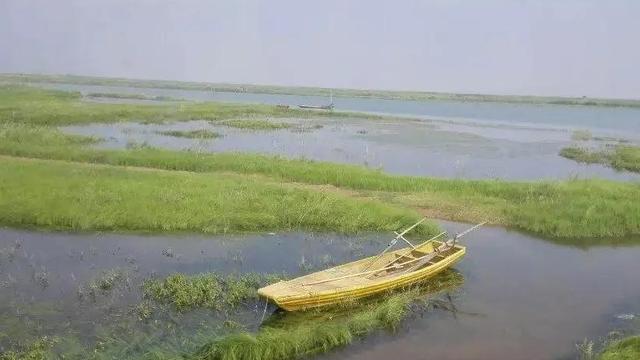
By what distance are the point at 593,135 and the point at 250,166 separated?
158 feet

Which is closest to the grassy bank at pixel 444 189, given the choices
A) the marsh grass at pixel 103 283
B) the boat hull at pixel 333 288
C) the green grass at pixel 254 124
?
the boat hull at pixel 333 288

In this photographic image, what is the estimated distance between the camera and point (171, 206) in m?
21.0

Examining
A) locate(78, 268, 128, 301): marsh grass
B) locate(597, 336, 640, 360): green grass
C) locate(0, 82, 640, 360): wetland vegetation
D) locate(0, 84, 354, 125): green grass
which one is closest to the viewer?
locate(597, 336, 640, 360): green grass

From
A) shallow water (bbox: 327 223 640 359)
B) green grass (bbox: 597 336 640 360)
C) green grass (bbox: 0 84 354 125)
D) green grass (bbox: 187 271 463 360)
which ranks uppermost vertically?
green grass (bbox: 0 84 354 125)

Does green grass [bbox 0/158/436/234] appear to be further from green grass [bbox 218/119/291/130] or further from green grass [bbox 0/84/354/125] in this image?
green grass [bbox 218/119/291/130]

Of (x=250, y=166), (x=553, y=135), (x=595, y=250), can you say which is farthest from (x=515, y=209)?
(x=553, y=135)

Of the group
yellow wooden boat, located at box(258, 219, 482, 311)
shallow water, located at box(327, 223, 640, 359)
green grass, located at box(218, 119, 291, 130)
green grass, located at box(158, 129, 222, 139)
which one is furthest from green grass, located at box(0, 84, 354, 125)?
shallow water, located at box(327, 223, 640, 359)

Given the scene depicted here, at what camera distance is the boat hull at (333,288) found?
43.5 ft

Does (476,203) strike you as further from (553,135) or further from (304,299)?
(553,135)

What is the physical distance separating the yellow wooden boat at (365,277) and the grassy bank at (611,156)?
91.6ft

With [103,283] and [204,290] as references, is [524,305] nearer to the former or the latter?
[204,290]

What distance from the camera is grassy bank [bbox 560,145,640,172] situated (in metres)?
40.1

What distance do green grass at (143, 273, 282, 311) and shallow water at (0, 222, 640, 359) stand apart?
471 mm

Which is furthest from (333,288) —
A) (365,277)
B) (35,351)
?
(35,351)
